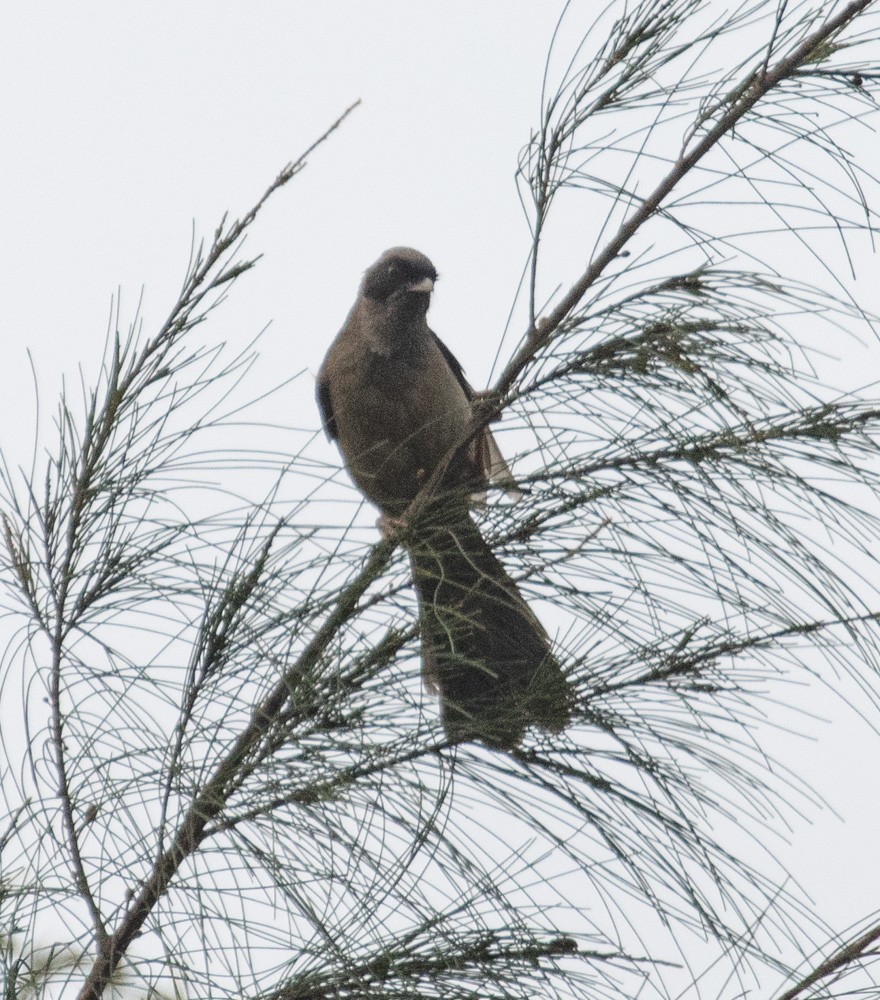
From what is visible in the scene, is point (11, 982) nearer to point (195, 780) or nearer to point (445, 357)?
point (195, 780)

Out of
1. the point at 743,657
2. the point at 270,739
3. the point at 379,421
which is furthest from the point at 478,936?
the point at 379,421

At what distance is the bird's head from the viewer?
4910 mm

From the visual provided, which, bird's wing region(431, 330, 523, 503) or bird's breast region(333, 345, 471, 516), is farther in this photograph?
bird's breast region(333, 345, 471, 516)

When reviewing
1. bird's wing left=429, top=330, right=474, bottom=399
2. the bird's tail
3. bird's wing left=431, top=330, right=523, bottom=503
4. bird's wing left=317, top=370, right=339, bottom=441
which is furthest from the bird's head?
the bird's tail

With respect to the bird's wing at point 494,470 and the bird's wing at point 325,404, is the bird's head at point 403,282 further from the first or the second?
the bird's wing at point 494,470

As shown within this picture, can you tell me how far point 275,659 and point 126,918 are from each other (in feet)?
1.57

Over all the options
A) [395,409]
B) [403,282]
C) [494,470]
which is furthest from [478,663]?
[403,282]

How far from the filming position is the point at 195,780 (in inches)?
85.0

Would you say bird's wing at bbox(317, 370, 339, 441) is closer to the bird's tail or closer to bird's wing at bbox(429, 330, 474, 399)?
bird's wing at bbox(429, 330, 474, 399)

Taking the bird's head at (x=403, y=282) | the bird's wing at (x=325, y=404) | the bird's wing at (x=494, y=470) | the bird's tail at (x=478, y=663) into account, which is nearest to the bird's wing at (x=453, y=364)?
the bird's head at (x=403, y=282)

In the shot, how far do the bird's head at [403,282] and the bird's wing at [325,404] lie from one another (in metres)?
0.37

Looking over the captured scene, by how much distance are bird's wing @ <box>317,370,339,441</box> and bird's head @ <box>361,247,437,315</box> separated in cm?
37

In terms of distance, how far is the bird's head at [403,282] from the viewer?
4910 mm

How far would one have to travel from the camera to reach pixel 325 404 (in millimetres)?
5219
